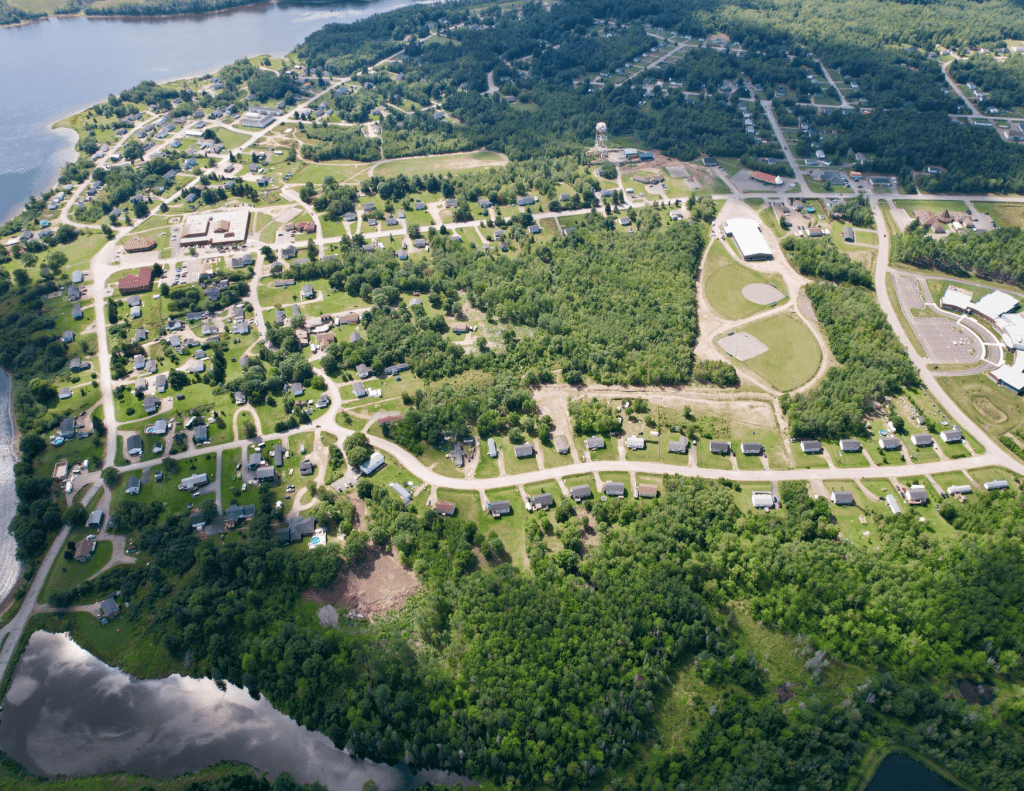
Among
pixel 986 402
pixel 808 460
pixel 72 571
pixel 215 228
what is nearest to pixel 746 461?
pixel 808 460

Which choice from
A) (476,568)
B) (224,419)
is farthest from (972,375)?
(224,419)

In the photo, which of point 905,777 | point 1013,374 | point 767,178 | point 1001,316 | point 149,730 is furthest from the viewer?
point 767,178

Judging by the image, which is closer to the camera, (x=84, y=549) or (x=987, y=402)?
(x=84, y=549)

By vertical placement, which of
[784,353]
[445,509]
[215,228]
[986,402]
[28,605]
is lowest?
[28,605]

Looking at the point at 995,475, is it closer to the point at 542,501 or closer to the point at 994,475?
the point at 994,475

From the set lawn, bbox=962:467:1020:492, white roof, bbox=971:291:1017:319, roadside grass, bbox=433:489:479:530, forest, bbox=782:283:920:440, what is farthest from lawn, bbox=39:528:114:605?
white roof, bbox=971:291:1017:319

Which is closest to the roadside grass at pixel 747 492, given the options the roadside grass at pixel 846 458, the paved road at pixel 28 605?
the roadside grass at pixel 846 458

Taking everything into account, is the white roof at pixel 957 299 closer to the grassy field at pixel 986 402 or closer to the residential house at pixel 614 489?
the grassy field at pixel 986 402
